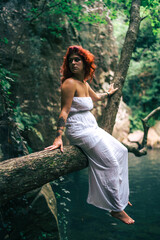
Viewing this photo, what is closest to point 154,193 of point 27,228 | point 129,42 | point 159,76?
point 27,228

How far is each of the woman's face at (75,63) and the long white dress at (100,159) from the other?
1.02 ft

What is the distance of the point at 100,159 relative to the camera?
2.03 metres

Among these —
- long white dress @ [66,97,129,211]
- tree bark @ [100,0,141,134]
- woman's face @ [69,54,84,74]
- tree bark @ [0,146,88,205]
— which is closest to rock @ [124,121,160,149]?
tree bark @ [100,0,141,134]

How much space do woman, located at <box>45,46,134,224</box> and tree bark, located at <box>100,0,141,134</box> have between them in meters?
0.49

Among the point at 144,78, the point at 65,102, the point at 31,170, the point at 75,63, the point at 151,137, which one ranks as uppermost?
the point at 144,78

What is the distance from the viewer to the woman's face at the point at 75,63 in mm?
2165

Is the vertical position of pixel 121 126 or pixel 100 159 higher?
pixel 100 159

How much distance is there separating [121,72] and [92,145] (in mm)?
1261

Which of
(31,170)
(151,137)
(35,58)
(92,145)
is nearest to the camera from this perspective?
(31,170)

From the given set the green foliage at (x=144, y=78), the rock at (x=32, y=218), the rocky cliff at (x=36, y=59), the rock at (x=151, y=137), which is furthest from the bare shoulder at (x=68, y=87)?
the green foliage at (x=144, y=78)

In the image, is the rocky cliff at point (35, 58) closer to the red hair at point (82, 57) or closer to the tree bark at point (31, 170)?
the red hair at point (82, 57)

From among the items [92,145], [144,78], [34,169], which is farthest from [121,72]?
[144,78]

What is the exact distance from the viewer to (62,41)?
508 cm

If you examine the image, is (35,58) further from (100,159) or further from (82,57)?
(100,159)
